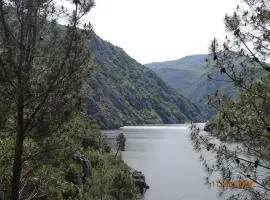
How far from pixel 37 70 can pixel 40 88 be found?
2.24 ft

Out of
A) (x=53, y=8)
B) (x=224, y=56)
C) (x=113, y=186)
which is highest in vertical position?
(x=53, y=8)

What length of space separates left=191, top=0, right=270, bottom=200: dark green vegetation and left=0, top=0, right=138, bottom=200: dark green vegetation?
6.04 metres

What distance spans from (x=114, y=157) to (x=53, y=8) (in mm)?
67411

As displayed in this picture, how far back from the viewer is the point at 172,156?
14625cm

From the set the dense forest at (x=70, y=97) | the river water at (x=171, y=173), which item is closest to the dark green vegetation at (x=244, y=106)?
the dense forest at (x=70, y=97)

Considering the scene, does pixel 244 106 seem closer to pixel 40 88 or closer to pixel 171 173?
pixel 40 88

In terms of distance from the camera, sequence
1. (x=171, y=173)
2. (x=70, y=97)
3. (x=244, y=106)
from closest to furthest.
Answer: (x=244, y=106) → (x=70, y=97) → (x=171, y=173)

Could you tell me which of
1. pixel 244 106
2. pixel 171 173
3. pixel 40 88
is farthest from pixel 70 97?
pixel 171 173

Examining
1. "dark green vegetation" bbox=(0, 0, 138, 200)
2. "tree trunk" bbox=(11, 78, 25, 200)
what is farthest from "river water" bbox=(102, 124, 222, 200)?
"tree trunk" bbox=(11, 78, 25, 200)

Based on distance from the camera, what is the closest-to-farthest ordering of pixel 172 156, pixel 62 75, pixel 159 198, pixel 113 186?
pixel 62 75 → pixel 113 186 → pixel 159 198 → pixel 172 156

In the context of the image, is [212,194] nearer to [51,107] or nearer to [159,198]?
[159,198]

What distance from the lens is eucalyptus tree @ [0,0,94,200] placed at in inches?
647

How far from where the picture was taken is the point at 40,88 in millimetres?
16797

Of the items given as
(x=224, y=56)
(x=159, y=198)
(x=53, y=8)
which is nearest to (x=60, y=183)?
(x=53, y=8)
